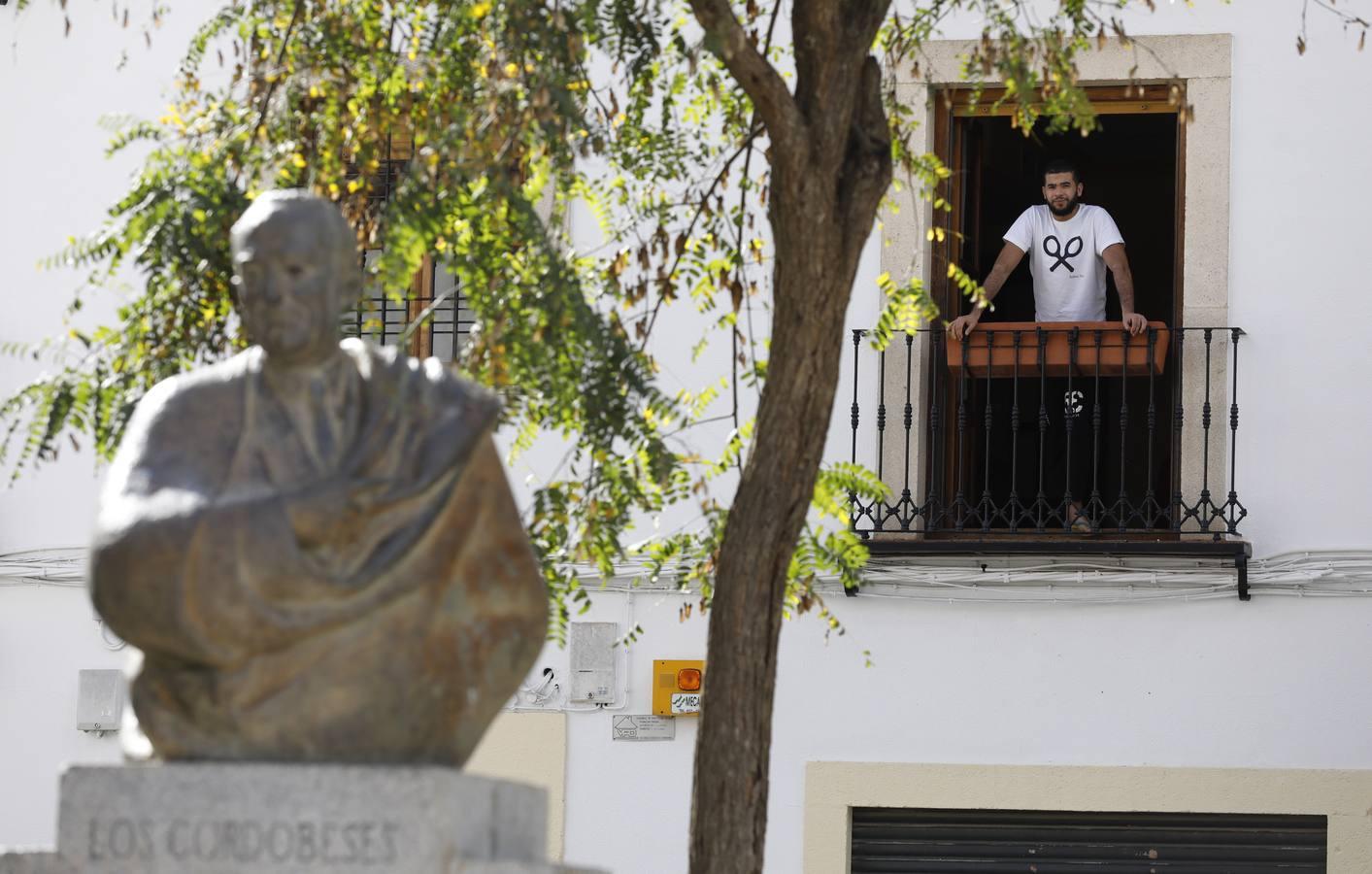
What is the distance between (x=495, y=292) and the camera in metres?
7.39

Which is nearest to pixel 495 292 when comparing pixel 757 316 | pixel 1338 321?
pixel 757 316

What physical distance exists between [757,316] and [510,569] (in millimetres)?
6242

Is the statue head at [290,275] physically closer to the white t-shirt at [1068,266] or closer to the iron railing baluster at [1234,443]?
the iron railing baluster at [1234,443]

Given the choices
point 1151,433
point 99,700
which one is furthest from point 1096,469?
point 99,700

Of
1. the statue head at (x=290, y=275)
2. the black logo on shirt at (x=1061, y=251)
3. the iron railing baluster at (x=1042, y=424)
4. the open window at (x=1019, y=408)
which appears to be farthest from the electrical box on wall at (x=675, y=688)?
the statue head at (x=290, y=275)

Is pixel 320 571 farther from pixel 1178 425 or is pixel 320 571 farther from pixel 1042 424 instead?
pixel 1178 425

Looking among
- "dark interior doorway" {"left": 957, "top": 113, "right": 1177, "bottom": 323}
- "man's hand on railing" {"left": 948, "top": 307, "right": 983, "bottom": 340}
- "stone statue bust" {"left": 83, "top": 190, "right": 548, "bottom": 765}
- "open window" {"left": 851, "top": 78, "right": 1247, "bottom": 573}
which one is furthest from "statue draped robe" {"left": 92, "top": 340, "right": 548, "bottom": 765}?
"dark interior doorway" {"left": 957, "top": 113, "right": 1177, "bottom": 323}

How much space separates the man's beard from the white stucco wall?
0.73 metres

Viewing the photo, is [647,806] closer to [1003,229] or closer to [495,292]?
[1003,229]

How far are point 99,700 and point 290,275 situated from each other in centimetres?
697

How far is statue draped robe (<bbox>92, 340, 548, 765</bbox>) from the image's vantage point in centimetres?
454

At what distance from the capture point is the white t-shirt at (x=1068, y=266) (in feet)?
36.9

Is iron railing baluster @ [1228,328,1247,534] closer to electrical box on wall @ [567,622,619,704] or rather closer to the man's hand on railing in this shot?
the man's hand on railing

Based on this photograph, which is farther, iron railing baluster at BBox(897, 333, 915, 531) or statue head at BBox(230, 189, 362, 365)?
iron railing baluster at BBox(897, 333, 915, 531)
